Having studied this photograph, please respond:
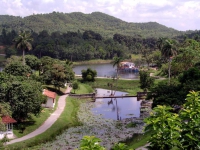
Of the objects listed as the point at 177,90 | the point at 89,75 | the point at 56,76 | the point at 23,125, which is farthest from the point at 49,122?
the point at 89,75

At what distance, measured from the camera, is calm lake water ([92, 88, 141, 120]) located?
173 feet

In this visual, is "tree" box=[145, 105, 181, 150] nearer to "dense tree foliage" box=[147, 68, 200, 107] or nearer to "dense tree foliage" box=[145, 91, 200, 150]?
"dense tree foliage" box=[145, 91, 200, 150]

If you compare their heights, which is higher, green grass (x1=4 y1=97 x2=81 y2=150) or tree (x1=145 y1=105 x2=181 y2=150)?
tree (x1=145 y1=105 x2=181 y2=150)

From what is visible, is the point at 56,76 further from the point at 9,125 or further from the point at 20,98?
the point at 9,125

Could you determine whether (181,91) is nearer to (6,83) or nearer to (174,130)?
(6,83)

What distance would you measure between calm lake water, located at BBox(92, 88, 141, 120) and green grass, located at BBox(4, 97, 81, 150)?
4.54 meters

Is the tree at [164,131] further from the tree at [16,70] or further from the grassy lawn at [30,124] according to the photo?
the tree at [16,70]

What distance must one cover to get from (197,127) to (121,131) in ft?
99.2

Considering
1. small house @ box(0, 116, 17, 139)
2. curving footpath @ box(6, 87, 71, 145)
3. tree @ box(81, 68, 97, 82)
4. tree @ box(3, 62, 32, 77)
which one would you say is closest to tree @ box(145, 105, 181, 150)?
curving footpath @ box(6, 87, 71, 145)

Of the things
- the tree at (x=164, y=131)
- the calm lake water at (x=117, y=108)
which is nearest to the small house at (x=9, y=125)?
the calm lake water at (x=117, y=108)

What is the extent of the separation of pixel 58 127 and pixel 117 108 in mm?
19490

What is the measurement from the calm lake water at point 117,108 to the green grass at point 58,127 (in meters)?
4.54

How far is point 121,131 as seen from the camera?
137ft

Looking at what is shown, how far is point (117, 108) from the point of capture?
191 feet
